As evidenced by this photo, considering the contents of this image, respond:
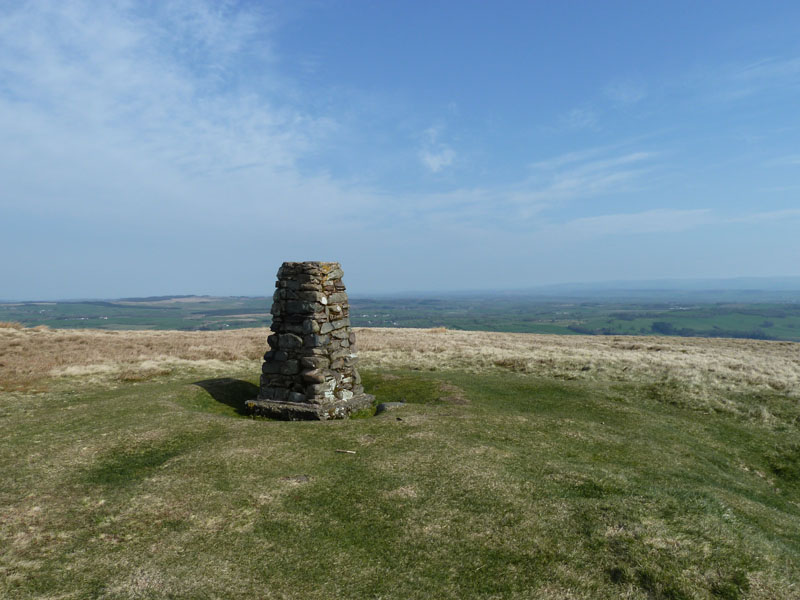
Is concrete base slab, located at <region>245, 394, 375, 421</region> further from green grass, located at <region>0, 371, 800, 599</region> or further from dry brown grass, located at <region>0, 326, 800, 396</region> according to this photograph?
dry brown grass, located at <region>0, 326, 800, 396</region>

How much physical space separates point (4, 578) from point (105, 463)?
5141 millimetres

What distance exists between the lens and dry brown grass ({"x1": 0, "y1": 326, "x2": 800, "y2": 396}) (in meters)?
25.1

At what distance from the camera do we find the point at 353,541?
8.70 metres

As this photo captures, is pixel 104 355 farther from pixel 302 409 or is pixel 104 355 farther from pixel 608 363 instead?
pixel 608 363

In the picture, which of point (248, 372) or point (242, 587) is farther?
point (248, 372)

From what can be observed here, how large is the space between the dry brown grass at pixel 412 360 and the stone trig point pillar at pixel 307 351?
11.3 metres

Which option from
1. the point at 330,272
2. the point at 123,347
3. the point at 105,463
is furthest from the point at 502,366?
the point at 123,347

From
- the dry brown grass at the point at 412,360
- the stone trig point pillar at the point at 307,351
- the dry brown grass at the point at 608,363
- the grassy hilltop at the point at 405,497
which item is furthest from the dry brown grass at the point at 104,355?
the stone trig point pillar at the point at 307,351

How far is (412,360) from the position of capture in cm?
3328

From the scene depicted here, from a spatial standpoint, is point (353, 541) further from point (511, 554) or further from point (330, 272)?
point (330, 272)

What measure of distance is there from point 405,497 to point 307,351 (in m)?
9.42

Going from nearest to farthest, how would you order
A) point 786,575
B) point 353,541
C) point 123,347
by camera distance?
point 786,575 → point 353,541 → point 123,347

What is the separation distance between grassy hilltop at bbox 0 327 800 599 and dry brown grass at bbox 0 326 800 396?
3690mm

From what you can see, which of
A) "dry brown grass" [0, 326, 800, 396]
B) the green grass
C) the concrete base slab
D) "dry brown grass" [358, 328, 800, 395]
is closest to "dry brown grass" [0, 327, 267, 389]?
"dry brown grass" [0, 326, 800, 396]
